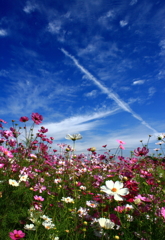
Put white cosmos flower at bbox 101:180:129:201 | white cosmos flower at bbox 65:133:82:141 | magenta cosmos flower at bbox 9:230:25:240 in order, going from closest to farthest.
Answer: white cosmos flower at bbox 101:180:129:201 → magenta cosmos flower at bbox 9:230:25:240 → white cosmos flower at bbox 65:133:82:141

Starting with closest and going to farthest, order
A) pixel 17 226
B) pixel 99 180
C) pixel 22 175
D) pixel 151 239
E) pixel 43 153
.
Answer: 1. pixel 151 239
2. pixel 17 226
3. pixel 22 175
4. pixel 99 180
5. pixel 43 153

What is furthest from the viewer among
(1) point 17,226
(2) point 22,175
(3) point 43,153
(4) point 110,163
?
(4) point 110,163

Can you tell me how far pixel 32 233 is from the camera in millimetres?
1773

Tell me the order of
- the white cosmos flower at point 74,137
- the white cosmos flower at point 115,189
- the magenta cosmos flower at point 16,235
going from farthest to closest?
the white cosmos flower at point 74,137, the magenta cosmos flower at point 16,235, the white cosmos flower at point 115,189

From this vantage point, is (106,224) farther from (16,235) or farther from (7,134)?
(7,134)

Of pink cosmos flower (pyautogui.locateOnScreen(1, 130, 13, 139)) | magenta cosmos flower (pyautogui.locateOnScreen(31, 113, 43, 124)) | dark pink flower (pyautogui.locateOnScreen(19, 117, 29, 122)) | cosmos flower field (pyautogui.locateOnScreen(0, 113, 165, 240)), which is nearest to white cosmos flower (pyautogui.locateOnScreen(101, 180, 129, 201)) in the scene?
cosmos flower field (pyautogui.locateOnScreen(0, 113, 165, 240))

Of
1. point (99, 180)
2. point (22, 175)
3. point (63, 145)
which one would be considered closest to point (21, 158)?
point (22, 175)

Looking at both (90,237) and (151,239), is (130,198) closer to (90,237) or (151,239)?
(151,239)

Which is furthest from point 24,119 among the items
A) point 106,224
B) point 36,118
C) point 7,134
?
point 106,224

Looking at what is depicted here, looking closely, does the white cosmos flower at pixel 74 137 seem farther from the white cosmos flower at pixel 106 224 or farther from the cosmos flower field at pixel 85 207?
the white cosmos flower at pixel 106 224

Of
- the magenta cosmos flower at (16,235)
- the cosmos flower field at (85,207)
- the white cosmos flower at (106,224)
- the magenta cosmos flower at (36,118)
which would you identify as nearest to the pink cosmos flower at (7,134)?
the cosmos flower field at (85,207)

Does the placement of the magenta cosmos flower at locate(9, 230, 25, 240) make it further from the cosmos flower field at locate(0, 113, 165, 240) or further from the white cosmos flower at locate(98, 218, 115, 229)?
the white cosmos flower at locate(98, 218, 115, 229)

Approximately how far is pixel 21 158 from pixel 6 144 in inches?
29.5

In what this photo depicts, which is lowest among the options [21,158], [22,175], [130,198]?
[130,198]
